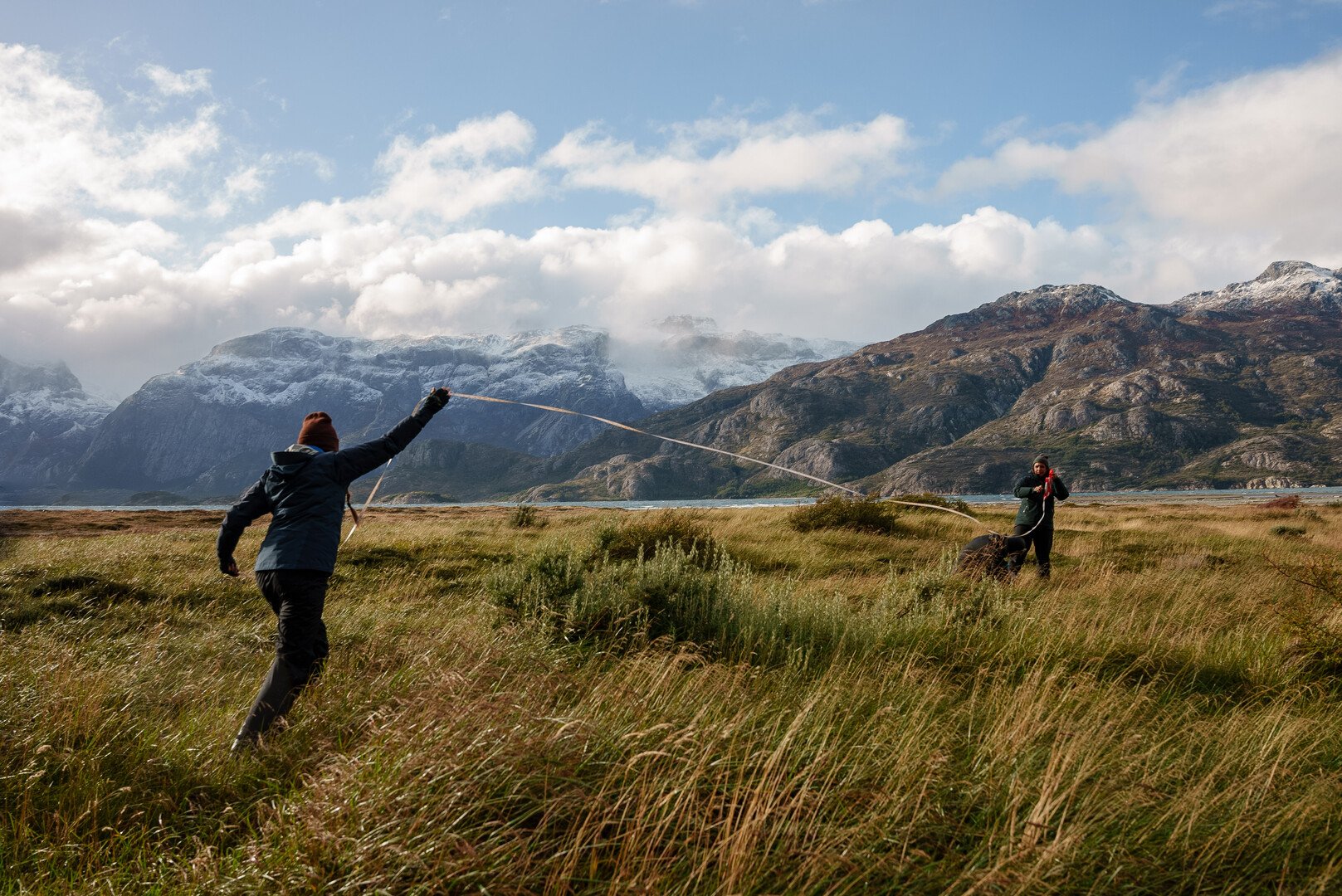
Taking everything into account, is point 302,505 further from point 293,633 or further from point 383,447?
point 293,633

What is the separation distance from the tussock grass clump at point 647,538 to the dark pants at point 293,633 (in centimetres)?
884

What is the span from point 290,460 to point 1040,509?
11364 mm

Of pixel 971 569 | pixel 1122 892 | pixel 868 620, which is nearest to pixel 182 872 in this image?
pixel 1122 892

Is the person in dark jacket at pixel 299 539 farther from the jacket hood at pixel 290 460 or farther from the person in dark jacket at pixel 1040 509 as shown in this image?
the person in dark jacket at pixel 1040 509

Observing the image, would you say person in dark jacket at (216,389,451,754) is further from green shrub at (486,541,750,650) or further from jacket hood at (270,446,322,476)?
green shrub at (486,541,750,650)

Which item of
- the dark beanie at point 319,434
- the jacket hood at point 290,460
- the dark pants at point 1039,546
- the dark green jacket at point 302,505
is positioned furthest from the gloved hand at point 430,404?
the dark pants at point 1039,546

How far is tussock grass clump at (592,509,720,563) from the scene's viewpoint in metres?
14.3

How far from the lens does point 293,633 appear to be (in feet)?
15.8

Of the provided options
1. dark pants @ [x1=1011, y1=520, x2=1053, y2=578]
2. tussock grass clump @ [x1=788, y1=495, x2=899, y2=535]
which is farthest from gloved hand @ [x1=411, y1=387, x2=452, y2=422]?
tussock grass clump @ [x1=788, y1=495, x2=899, y2=535]

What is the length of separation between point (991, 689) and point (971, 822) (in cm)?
201

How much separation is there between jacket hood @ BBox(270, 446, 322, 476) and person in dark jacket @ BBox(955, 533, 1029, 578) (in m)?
8.14

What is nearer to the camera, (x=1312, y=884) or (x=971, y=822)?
(x=1312, y=884)

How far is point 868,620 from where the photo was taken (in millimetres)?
7055

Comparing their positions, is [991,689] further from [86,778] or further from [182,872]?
[86,778]
